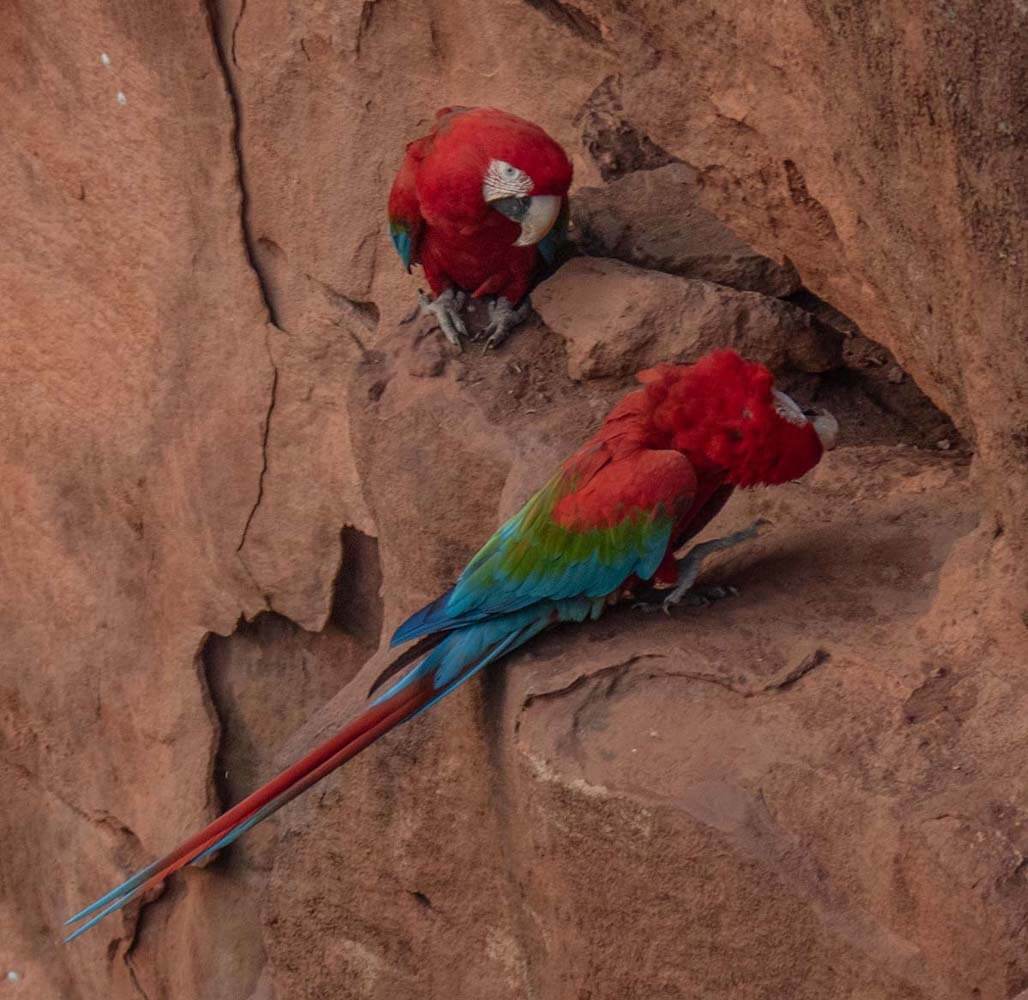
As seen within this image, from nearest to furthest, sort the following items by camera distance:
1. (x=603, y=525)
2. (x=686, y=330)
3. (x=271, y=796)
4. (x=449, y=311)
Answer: (x=271, y=796)
(x=603, y=525)
(x=686, y=330)
(x=449, y=311)

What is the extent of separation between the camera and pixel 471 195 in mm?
3291

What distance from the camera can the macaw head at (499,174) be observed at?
10.6 feet

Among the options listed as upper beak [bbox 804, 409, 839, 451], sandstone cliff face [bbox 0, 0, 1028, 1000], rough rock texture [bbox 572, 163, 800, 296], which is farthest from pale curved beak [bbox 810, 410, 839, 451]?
rough rock texture [bbox 572, 163, 800, 296]

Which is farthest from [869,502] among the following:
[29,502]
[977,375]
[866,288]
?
[29,502]

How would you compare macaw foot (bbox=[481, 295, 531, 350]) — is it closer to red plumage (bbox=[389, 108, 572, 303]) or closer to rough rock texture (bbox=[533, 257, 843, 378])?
red plumage (bbox=[389, 108, 572, 303])

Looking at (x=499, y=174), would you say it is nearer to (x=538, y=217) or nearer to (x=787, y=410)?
(x=538, y=217)

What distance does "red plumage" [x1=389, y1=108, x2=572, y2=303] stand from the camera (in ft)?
10.7

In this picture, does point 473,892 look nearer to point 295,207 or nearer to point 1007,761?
point 1007,761

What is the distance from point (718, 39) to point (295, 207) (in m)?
2.03

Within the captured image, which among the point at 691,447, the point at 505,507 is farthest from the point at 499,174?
the point at 691,447

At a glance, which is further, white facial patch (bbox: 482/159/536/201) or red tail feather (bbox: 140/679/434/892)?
white facial patch (bbox: 482/159/536/201)

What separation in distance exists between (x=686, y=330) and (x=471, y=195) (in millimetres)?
528

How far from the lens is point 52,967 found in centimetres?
513

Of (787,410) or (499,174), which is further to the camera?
(499,174)
